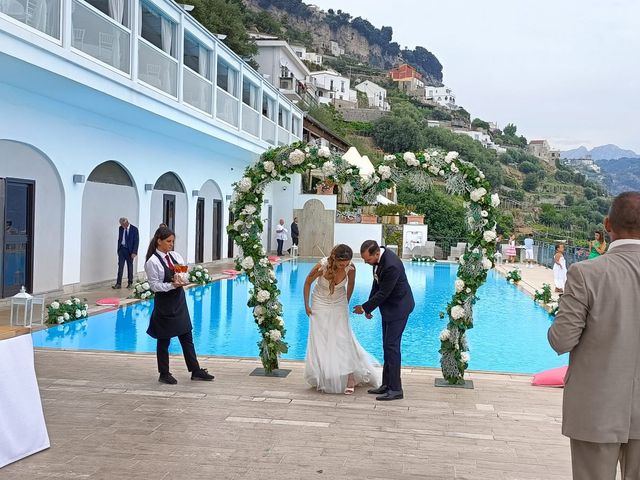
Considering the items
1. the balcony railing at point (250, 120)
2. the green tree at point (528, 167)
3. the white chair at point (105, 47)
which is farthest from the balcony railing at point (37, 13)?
the green tree at point (528, 167)

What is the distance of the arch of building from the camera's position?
517 inches

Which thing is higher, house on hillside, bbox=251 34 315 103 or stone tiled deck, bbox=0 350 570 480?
house on hillside, bbox=251 34 315 103

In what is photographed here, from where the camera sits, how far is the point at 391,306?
6.55 m

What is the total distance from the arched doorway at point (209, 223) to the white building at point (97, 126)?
178 centimetres

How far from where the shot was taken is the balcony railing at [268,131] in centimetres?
2392

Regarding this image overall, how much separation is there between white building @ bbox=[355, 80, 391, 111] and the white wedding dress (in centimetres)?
12877

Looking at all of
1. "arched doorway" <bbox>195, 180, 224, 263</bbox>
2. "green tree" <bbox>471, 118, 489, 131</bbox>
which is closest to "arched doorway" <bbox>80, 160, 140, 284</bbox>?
"arched doorway" <bbox>195, 180, 224, 263</bbox>

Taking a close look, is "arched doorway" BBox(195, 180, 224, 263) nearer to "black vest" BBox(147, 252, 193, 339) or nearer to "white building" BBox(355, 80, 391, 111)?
"black vest" BBox(147, 252, 193, 339)

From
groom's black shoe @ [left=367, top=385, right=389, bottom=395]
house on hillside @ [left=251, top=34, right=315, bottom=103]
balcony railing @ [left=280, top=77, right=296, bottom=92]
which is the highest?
house on hillside @ [left=251, top=34, right=315, bottom=103]

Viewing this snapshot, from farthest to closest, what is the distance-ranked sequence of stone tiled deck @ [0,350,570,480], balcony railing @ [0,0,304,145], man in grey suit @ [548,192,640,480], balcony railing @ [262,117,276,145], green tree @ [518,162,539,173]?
green tree @ [518,162,539,173] → balcony railing @ [262,117,276,145] → balcony railing @ [0,0,304,145] → stone tiled deck @ [0,350,570,480] → man in grey suit @ [548,192,640,480]

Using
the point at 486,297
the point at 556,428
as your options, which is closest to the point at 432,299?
the point at 486,297

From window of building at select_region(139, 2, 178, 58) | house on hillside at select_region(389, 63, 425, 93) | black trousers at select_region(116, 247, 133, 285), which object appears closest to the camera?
window of building at select_region(139, 2, 178, 58)

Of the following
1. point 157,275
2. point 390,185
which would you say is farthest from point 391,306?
point 157,275

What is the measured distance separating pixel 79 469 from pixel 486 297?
15377 mm
